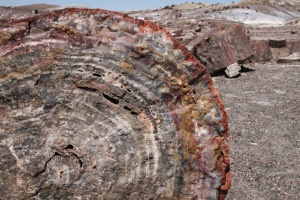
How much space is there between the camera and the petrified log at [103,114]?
7.00 ft

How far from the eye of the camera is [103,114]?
2.17 m

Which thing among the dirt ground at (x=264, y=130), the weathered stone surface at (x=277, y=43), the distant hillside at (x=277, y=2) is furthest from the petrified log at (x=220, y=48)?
the distant hillside at (x=277, y=2)

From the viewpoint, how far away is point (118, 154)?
85.3 inches

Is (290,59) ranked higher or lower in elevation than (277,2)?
higher

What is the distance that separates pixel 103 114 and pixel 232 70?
6839 millimetres

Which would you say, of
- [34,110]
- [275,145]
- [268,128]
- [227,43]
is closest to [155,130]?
[34,110]

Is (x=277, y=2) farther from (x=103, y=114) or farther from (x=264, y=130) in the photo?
(x=103, y=114)

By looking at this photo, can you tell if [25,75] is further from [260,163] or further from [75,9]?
[260,163]

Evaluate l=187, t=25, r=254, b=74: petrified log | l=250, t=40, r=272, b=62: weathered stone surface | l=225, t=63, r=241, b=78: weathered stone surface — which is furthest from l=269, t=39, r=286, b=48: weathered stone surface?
l=225, t=63, r=241, b=78: weathered stone surface

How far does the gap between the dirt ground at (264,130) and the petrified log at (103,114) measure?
170 cm

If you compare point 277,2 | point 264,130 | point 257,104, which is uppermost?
point 264,130

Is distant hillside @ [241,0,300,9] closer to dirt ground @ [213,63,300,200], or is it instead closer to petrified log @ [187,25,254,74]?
dirt ground @ [213,63,300,200]

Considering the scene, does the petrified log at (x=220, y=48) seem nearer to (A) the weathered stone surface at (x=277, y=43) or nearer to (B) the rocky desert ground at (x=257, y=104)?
(B) the rocky desert ground at (x=257, y=104)

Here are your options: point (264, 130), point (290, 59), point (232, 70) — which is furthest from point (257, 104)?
point (290, 59)
